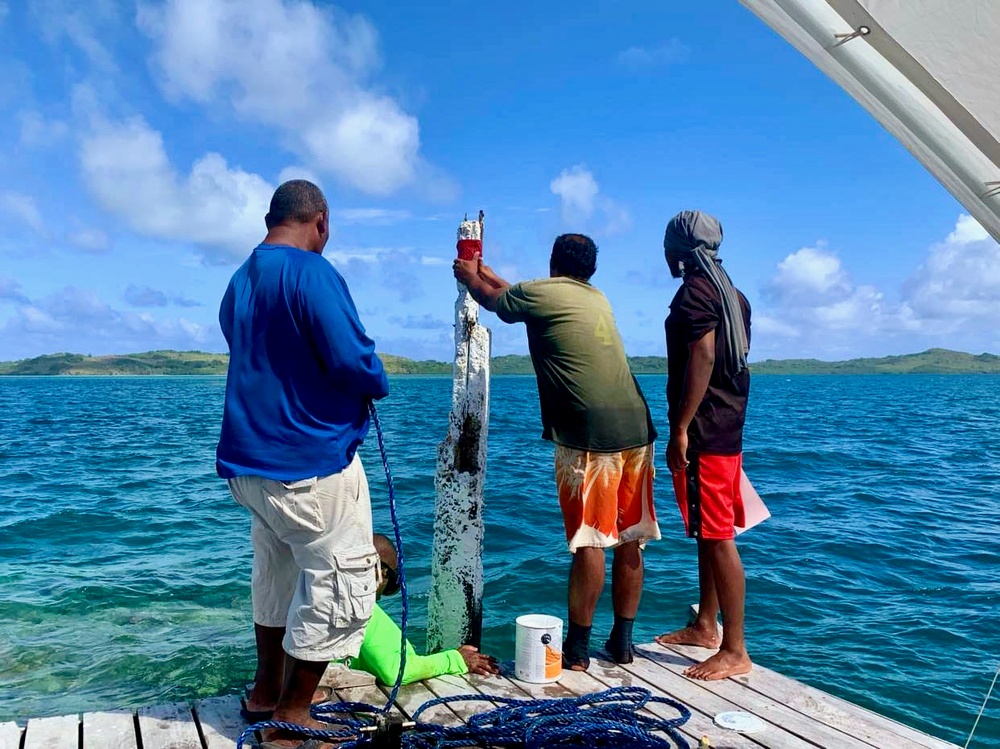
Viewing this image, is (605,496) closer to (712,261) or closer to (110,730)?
(712,261)

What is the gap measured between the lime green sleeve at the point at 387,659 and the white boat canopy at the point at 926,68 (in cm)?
350

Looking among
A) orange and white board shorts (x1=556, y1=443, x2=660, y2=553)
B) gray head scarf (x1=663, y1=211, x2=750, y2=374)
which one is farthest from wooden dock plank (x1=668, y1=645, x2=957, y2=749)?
gray head scarf (x1=663, y1=211, x2=750, y2=374)

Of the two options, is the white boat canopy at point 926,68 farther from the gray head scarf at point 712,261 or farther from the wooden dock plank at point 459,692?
the wooden dock plank at point 459,692

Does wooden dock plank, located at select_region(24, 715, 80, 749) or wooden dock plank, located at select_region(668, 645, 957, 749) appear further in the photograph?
wooden dock plank, located at select_region(668, 645, 957, 749)

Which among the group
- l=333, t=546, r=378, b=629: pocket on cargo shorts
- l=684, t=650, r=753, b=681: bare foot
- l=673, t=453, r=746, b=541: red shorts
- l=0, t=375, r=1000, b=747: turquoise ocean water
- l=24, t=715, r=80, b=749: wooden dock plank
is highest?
l=673, t=453, r=746, b=541: red shorts

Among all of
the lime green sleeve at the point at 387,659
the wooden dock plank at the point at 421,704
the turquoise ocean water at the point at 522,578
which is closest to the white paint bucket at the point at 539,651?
the lime green sleeve at the point at 387,659

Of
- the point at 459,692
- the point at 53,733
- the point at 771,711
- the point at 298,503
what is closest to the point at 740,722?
the point at 771,711

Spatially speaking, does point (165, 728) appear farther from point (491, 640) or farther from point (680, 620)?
point (680, 620)

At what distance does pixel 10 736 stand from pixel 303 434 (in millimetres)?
2096

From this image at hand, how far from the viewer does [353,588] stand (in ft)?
11.6

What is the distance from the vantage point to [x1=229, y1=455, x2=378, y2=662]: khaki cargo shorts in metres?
3.46

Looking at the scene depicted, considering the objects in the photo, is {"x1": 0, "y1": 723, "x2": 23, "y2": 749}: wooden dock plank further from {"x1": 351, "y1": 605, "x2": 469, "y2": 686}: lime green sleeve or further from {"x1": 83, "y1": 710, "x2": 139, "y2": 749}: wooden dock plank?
{"x1": 351, "y1": 605, "x2": 469, "y2": 686}: lime green sleeve

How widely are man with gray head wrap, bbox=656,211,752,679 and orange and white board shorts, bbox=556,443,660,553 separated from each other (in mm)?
232

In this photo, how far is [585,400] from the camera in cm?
471
